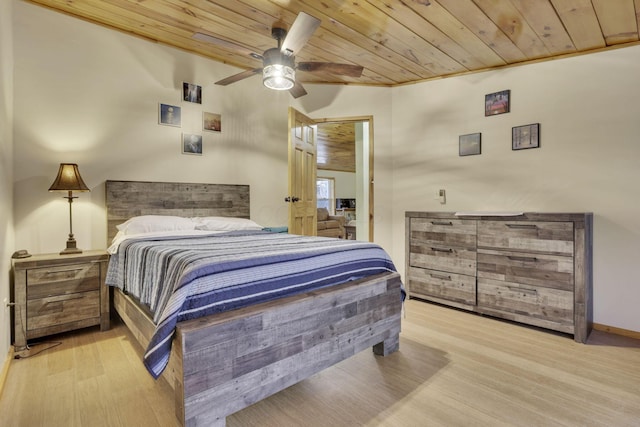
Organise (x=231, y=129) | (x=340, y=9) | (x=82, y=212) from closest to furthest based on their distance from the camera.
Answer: (x=340, y=9) < (x=82, y=212) < (x=231, y=129)

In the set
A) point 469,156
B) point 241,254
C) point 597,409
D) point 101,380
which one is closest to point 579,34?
point 469,156

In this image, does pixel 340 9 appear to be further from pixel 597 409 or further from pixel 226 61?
pixel 597 409

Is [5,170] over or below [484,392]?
over

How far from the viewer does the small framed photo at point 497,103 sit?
319 centimetres

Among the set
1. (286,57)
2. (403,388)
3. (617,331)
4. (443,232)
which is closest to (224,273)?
(403,388)

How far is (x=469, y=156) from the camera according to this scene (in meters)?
3.46

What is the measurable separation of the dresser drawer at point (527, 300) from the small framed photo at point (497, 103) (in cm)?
168

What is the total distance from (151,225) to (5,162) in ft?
3.28

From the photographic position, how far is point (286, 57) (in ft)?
7.89

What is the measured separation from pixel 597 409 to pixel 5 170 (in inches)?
148

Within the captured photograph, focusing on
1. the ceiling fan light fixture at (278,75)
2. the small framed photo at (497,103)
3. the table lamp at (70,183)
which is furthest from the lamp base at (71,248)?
the small framed photo at (497,103)

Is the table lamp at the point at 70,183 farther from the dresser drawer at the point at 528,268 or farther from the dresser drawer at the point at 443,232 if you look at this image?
the dresser drawer at the point at 528,268

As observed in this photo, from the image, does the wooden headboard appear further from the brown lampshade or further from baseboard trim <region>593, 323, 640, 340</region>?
baseboard trim <region>593, 323, 640, 340</region>

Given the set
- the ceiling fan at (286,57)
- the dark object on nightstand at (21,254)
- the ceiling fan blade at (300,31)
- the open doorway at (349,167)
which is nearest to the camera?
the ceiling fan blade at (300,31)
